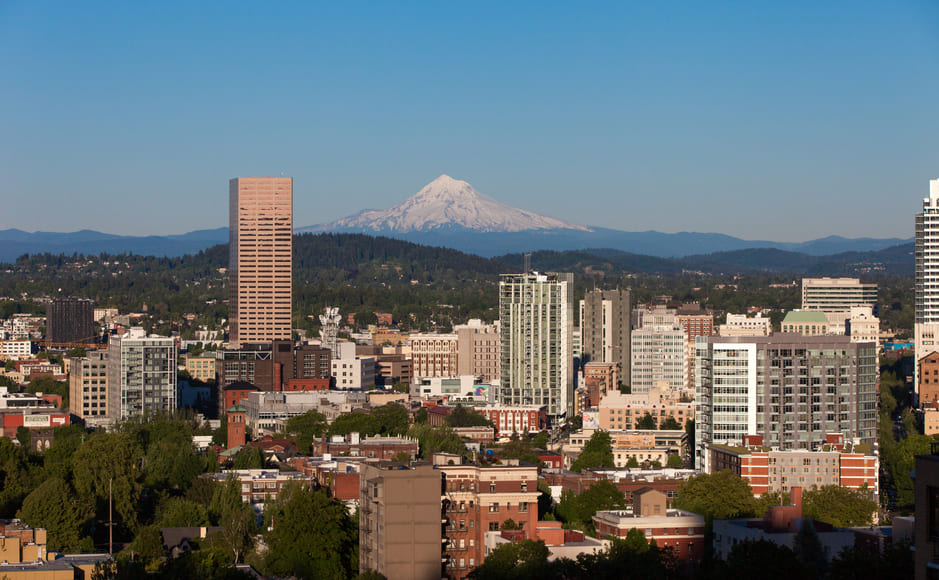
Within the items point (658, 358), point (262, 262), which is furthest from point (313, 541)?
point (262, 262)

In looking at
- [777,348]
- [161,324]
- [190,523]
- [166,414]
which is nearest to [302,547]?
[190,523]

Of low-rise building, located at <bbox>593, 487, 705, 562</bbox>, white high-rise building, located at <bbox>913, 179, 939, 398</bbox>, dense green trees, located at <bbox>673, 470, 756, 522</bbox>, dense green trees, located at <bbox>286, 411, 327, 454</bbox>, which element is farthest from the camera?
white high-rise building, located at <bbox>913, 179, 939, 398</bbox>

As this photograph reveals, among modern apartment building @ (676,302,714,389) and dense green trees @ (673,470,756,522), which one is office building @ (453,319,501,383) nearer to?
modern apartment building @ (676,302,714,389)

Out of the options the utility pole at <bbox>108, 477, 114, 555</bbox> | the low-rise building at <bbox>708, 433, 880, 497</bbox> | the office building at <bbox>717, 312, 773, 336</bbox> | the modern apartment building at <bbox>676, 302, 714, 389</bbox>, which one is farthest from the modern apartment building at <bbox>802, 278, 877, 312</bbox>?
the utility pole at <bbox>108, 477, 114, 555</bbox>

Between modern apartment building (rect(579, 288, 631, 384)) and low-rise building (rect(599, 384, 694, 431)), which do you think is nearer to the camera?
low-rise building (rect(599, 384, 694, 431))

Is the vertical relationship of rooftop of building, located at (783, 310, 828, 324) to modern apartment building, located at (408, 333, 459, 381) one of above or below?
above

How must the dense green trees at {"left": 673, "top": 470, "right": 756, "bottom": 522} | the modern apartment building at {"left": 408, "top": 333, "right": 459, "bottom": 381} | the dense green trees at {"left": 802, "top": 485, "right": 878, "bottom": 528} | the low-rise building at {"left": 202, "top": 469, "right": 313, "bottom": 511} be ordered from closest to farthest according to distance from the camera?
1. the dense green trees at {"left": 802, "top": 485, "right": 878, "bottom": 528}
2. the dense green trees at {"left": 673, "top": 470, "right": 756, "bottom": 522}
3. the low-rise building at {"left": 202, "top": 469, "right": 313, "bottom": 511}
4. the modern apartment building at {"left": 408, "top": 333, "right": 459, "bottom": 381}

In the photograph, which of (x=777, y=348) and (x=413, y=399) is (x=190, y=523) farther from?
(x=413, y=399)
